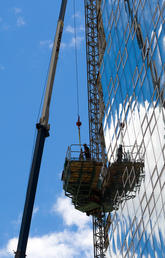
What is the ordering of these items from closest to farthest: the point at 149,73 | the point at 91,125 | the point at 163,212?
Answer: the point at 163,212 < the point at 149,73 < the point at 91,125

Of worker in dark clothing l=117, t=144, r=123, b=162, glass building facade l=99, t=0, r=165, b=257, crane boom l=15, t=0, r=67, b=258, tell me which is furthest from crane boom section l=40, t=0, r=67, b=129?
worker in dark clothing l=117, t=144, r=123, b=162

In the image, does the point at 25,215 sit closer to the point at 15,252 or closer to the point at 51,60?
the point at 15,252

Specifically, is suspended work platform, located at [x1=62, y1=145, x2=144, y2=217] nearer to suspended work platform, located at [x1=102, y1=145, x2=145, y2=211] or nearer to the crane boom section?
suspended work platform, located at [x1=102, y1=145, x2=145, y2=211]

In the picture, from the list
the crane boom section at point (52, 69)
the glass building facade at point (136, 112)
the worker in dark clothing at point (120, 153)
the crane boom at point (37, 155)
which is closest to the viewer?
the crane boom at point (37, 155)

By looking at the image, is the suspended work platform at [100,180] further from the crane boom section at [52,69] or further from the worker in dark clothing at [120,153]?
the crane boom section at [52,69]

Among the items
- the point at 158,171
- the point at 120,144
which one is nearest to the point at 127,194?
the point at 120,144

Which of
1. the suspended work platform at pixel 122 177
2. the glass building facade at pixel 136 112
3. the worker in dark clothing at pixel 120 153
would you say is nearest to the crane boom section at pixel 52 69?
the glass building facade at pixel 136 112

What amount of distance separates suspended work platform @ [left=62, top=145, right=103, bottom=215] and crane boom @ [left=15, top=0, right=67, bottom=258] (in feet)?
44.5

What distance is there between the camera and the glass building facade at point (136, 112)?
126 feet

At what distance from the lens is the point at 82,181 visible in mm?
57562

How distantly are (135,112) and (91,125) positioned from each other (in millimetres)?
26993

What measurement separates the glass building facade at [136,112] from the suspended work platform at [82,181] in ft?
8.36

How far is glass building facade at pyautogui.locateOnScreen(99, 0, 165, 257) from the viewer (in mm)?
38312

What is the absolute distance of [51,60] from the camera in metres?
43.5
